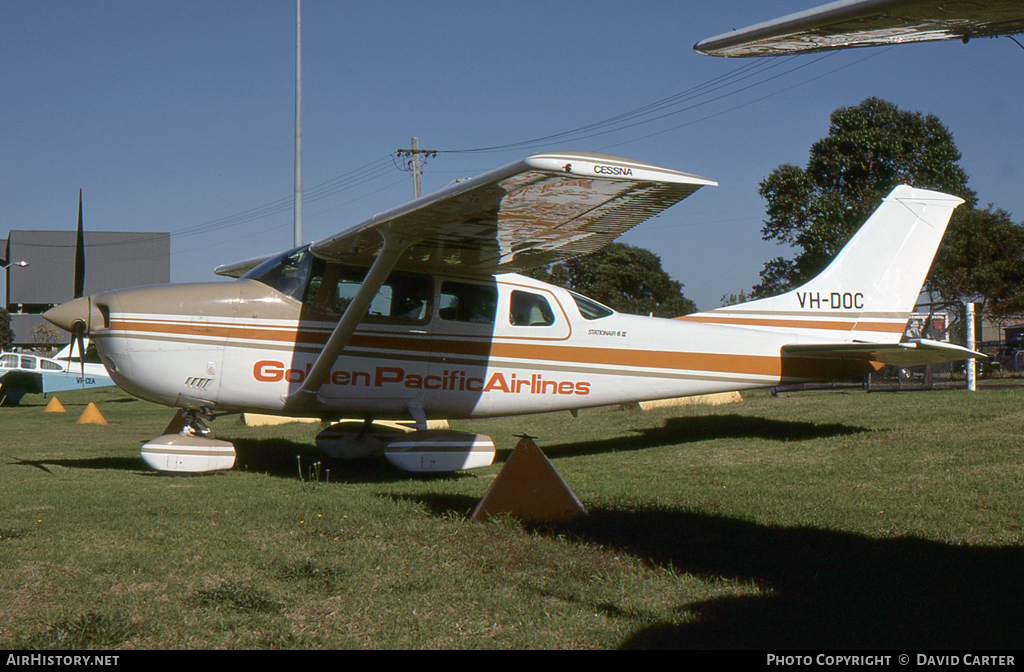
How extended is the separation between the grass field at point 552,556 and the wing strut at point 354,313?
3.25 feet

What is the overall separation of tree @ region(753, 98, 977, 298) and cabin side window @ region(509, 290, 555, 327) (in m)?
24.9

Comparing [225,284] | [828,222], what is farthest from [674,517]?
[828,222]

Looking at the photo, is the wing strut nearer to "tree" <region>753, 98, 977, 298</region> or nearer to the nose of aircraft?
the nose of aircraft

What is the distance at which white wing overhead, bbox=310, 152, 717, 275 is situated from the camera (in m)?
5.12

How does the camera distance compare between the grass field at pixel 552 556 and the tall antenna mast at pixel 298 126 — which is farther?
the tall antenna mast at pixel 298 126

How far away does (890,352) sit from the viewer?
8992 mm

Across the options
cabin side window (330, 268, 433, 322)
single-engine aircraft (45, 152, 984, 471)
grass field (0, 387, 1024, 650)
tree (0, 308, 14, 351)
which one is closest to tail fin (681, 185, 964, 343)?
single-engine aircraft (45, 152, 984, 471)

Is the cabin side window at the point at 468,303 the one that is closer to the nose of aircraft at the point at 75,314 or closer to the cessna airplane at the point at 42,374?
the nose of aircraft at the point at 75,314

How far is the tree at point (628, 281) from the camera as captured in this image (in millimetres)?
54656

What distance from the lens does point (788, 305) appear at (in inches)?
401

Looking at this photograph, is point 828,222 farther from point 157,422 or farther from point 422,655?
point 422,655

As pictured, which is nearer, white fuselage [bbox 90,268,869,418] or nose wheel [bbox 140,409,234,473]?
nose wheel [bbox 140,409,234,473]

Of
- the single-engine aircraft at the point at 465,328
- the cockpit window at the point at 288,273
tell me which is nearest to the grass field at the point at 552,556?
the single-engine aircraft at the point at 465,328

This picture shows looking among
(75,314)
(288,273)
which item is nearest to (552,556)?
(288,273)
